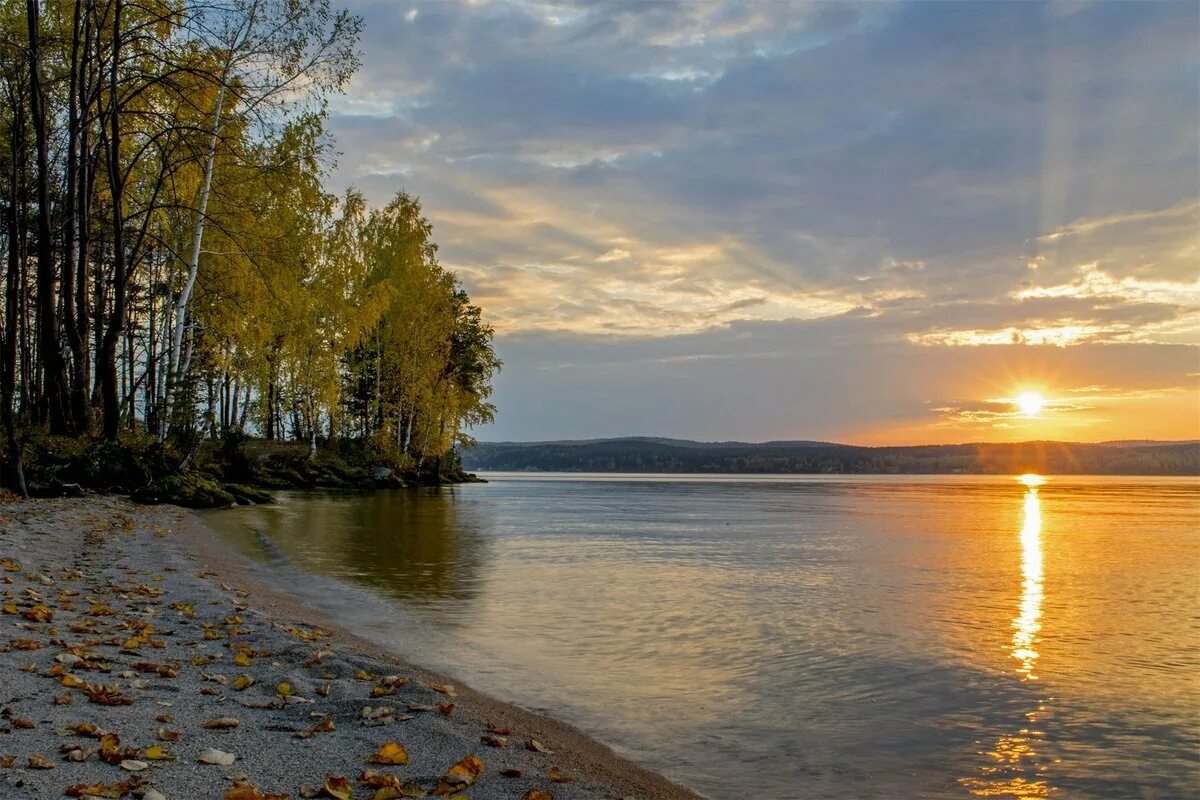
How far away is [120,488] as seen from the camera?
2283 cm

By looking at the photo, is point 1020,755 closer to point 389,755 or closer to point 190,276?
point 389,755

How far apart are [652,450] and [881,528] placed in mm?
159963

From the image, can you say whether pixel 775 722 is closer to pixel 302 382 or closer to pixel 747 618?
pixel 747 618

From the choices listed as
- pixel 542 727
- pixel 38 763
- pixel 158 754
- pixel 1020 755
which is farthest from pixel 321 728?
pixel 1020 755

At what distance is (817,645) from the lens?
8.94m

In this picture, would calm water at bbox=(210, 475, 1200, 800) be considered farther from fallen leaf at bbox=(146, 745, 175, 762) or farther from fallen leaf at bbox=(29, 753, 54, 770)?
fallen leaf at bbox=(29, 753, 54, 770)

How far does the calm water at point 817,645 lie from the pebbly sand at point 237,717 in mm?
907

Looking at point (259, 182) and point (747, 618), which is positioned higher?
point (259, 182)

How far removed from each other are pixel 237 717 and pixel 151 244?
1000 inches

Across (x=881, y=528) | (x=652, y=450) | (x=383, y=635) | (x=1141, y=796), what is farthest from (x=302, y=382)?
(x=652, y=450)

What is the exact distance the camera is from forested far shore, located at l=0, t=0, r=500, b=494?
20984 mm

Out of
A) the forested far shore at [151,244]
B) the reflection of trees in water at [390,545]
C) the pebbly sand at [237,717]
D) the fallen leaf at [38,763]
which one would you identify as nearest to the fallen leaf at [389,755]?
→ the pebbly sand at [237,717]

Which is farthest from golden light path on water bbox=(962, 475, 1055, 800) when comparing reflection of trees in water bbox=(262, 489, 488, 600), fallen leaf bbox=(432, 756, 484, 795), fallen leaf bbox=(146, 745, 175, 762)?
reflection of trees in water bbox=(262, 489, 488, 600)

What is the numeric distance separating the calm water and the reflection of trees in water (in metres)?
0.12
